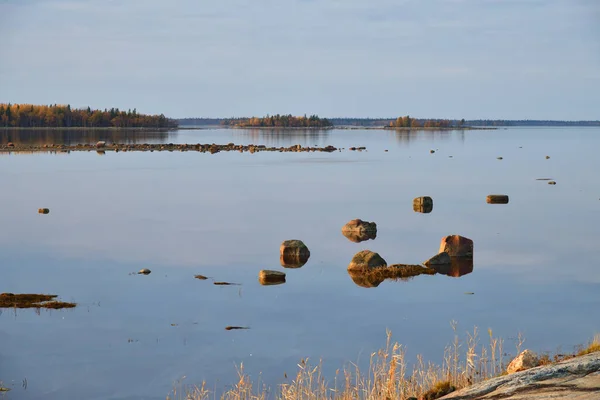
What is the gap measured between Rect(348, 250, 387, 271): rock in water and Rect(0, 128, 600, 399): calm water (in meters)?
0.79

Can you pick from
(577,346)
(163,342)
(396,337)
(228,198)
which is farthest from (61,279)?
(228,198)

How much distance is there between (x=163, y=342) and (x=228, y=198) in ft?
109

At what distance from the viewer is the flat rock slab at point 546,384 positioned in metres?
13.2

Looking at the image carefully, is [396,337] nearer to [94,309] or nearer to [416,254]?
[94,309]

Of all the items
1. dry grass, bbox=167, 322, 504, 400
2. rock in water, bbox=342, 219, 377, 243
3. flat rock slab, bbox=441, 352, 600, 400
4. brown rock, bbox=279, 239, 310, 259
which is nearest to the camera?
flat rock slab, bbox=441, 352, 600, 400

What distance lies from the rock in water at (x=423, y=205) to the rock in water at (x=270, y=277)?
810 inches

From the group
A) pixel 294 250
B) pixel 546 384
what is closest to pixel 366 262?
pixel 294 250

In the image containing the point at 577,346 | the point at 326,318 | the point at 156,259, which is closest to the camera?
the point at 577,346

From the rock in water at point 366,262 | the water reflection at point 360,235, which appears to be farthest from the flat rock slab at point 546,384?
the water reflection at point 360,235

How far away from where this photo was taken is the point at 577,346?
20.3 metres

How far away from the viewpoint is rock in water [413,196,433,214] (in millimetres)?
46812

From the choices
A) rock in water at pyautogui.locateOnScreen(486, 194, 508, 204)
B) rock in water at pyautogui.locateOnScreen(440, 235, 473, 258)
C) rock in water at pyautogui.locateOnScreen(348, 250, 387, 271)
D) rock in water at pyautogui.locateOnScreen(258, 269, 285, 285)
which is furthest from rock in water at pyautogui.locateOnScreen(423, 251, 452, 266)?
rock in water at pyautogui.locateOnScreen(486, 194, 508, 204)

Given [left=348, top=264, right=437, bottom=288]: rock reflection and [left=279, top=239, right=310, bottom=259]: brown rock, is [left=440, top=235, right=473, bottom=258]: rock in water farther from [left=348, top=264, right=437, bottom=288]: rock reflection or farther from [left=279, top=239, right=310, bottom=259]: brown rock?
[left=279, top=239, right=310, bottom=259]: brown rock

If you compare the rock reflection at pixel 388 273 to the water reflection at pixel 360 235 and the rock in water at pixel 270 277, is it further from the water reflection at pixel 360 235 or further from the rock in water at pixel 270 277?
the water reflection at pixel 360 235
